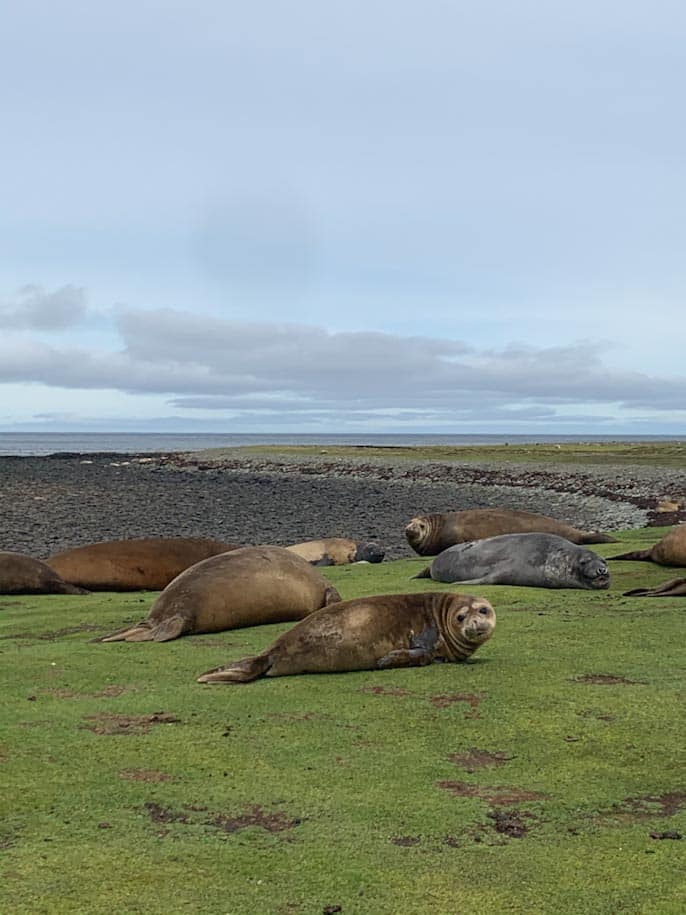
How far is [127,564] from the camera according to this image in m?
11.7

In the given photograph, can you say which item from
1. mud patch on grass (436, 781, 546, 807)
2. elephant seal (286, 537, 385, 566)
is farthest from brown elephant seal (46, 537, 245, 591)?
mud patch on grass (436, 781, 546, 807)

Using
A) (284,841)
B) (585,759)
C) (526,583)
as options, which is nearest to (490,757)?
(585,759)

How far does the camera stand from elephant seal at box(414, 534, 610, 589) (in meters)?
10.2

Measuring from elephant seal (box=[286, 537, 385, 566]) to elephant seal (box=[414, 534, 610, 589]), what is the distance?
3913 mm

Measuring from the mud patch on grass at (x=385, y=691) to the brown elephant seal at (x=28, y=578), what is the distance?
603cm

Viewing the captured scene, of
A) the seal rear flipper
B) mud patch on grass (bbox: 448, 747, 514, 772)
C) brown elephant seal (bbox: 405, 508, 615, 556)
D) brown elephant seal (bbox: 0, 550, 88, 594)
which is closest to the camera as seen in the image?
mud patch on grass (bbox: 448, 747, 514, 772)

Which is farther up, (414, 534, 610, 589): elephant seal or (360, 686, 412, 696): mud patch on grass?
(414, 534, 610, 589): elephant seal

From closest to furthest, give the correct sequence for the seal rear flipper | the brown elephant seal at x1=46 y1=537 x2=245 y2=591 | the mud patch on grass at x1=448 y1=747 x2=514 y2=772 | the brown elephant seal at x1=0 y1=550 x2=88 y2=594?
the mud patch on grass at x1=448 y1=747 x2=514 y2=772 → the seal rear flipper → the brown elephant seal at x1=0 y1=550 x2=88 y2=594 → the brown elephant seal at x1=46 y1=537 x2=245 y2=591

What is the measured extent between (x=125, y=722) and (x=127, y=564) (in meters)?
6.57

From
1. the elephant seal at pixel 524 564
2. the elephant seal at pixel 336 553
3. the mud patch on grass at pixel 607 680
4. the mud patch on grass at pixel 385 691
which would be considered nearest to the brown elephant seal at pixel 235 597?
the mud patch on grass at pixel 385 691

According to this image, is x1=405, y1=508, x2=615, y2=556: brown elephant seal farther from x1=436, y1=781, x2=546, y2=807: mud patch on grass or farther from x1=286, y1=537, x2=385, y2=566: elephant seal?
x1=436, y1=781, x2=546, y2=807: mud patch on grass

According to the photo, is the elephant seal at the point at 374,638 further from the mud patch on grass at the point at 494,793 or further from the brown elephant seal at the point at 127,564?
the brown elephant seal at the point at 127,564

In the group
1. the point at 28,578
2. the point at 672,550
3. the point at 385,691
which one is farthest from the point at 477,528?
the point at 385,691

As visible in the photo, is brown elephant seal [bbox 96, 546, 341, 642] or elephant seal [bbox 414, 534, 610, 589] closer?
brown elephant seal [bbox 96, 546, 341, 642]
